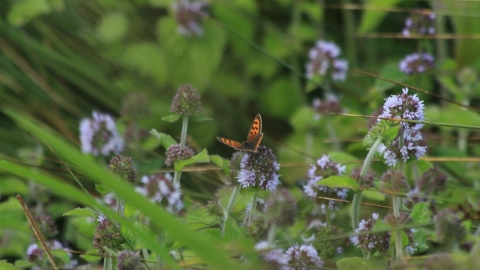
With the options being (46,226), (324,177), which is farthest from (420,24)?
(46,226)

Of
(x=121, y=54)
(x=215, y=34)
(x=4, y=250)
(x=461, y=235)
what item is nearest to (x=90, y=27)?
(x=121, y=54)

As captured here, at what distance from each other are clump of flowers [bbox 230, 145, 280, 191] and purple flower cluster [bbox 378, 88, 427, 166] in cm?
18

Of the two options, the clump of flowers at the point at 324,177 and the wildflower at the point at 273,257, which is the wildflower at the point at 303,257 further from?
the clump of flowers at the point at 324,177

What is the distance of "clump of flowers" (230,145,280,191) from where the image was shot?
1.01 m

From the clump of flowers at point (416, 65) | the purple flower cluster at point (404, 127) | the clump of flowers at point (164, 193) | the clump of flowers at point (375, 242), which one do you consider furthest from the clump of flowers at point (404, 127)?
the clump of flowers at point (416, 65)

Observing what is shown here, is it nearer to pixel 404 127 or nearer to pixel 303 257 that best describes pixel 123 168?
pixel 303 257

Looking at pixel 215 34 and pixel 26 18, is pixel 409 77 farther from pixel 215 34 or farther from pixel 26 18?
pixel 26 18

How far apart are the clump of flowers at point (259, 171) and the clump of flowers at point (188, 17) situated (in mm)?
1339

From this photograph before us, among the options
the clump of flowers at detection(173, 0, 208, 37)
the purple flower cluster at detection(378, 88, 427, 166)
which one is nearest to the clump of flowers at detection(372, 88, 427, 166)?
the purple flower cluster at detection(378, 88, 427, 166)

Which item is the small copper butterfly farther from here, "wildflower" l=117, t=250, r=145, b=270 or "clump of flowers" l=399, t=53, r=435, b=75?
"clump of flowers" l=399, t=53, r=435, b=75

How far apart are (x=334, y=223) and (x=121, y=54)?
1.46 meters

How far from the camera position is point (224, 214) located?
3.44 feet

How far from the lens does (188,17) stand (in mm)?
2307

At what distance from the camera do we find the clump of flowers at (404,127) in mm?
961
